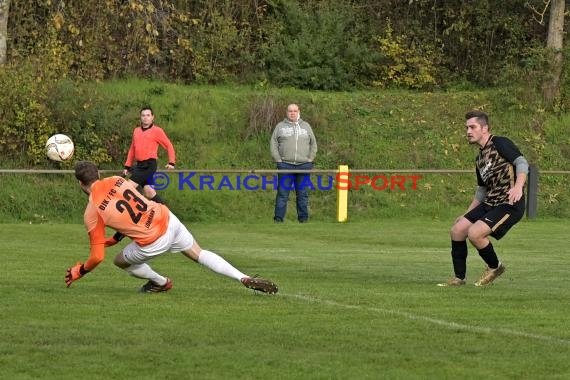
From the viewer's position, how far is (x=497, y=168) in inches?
466

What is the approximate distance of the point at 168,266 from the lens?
14484 millimetres

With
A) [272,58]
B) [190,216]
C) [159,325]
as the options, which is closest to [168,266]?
[159,325]

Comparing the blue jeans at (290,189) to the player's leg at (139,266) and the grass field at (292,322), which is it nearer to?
the grass field at (292,322)

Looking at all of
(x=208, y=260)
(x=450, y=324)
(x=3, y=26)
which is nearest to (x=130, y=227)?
(x=208, y=260)

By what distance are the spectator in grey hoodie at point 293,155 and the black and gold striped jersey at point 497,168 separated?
10668 millimetres

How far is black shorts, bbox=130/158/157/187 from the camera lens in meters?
21.0

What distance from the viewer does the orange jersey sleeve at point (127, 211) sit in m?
10.5

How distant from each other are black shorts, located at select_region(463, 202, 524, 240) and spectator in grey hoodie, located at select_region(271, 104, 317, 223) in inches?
419

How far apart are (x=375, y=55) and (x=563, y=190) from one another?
6266mm

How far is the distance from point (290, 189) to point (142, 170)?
293 cm

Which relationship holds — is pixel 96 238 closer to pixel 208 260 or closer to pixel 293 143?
pixel 208 260

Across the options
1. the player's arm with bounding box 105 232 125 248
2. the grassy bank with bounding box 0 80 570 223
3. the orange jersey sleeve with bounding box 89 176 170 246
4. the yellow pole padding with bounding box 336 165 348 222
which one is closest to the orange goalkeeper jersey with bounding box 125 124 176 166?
the grassy bank with bounding box 0 80 570 223

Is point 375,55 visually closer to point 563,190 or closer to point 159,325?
point 563,190

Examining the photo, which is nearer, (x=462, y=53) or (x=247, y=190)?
(x=247, y=190)
